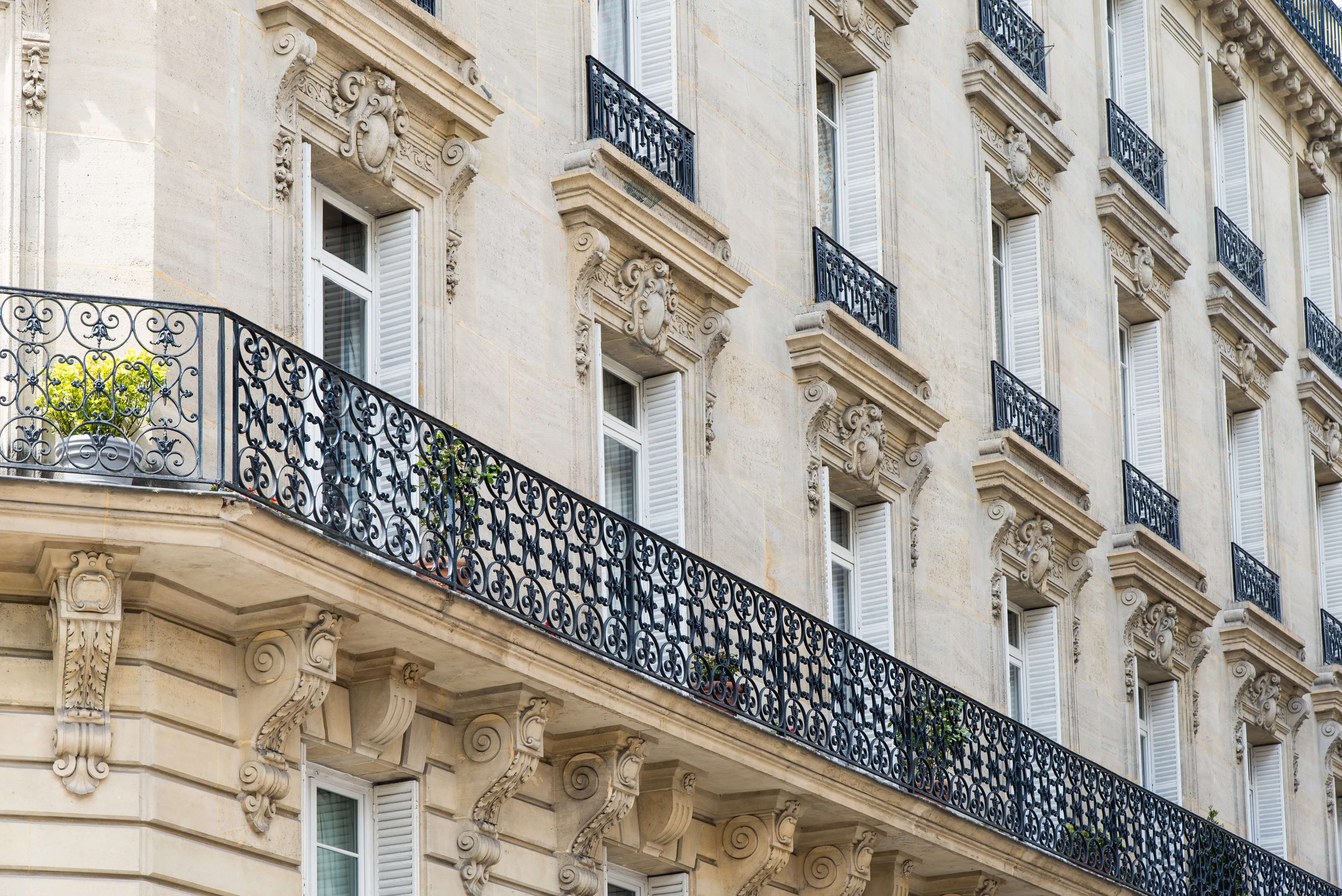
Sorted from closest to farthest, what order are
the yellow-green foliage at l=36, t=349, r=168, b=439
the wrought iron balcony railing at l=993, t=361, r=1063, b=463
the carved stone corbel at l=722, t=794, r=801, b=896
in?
the yellow-green foliage at l=36, t=349, r=168, b=439
the carved stone corbel at l=722, t=794, r=801, b=896
the wrought iron balcony railing at l=993, t=361, r=1063, b=463

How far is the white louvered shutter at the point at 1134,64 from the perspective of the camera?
1042 inches

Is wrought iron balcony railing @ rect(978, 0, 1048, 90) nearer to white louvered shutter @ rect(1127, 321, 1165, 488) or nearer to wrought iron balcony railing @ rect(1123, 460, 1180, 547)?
white louvered shutter @ rect(1127, 321, 1165, 488)

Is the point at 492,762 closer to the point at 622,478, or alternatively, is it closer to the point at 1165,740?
the point at 622,478

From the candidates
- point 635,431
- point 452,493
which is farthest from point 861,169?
point 452,493

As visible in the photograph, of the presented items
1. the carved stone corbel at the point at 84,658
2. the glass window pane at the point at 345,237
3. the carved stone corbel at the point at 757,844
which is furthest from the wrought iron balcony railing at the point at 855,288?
the carved stone corbel at the point at 84,658

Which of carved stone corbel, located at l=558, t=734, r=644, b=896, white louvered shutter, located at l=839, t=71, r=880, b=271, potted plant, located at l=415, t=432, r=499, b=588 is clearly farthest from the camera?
white louvered shutter, located at l=839, t=71, r=880, b=271

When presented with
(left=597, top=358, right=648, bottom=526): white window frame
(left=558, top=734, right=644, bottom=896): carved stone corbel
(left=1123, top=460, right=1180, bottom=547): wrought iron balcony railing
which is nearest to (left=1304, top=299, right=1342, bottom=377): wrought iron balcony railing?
(left=1123, top=460, right=1180, bottom=547): wrought iron balcony railing

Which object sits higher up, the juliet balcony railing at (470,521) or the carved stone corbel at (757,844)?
the juliet balcony railing at (470,521)

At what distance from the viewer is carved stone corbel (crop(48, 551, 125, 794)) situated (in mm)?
11312

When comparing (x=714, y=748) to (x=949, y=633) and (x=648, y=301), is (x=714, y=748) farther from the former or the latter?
(x=949, y=633)

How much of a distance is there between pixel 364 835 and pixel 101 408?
3.18 meters

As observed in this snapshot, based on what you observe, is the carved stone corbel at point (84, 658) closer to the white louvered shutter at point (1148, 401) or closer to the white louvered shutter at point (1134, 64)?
the white louvered shutter at point (1148, 401)

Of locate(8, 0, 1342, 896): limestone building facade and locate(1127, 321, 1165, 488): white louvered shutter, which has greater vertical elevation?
locate(1127, 321, 1165, 488): white louvered shutter

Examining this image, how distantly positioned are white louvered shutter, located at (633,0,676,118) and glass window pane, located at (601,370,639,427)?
2.04 meters
